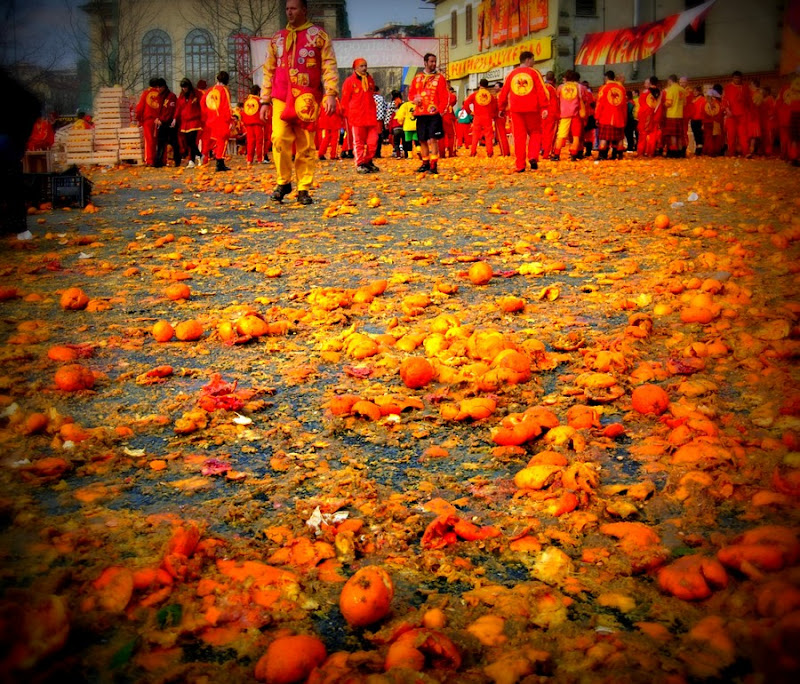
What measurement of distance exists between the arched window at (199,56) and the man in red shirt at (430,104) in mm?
42000

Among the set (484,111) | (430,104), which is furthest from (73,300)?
(484,111)

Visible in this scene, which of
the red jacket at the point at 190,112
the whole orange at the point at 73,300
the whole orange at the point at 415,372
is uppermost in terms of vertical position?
the red jacket at the point at 190,112

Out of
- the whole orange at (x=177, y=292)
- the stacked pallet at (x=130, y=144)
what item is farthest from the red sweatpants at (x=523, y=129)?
the stacked pallet at (x=130, y=144)

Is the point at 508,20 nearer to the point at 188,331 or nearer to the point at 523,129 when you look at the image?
the point at 523,129

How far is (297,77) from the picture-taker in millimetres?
8750

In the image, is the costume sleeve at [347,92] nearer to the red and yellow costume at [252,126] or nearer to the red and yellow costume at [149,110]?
the red and yellow costume at [252,126]

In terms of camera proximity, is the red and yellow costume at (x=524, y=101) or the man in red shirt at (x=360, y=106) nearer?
the red and yellow costume at (x=524, y=101)

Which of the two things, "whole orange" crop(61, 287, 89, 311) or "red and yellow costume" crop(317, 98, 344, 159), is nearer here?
"whole orange" crop(61, 287, 89, 311)

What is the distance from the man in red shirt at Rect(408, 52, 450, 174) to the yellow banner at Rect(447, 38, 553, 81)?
1563cm

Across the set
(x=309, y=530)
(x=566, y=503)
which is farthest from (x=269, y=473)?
(x=566, y=503)

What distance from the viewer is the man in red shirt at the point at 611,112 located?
Result: 18422mm

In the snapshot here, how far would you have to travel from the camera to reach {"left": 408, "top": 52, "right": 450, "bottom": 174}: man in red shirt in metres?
14.8

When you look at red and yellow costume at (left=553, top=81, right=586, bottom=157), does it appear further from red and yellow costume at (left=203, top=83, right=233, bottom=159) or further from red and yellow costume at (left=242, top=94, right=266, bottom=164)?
red and yellow costume at (left=203, top=83, right=233, bottom=159)

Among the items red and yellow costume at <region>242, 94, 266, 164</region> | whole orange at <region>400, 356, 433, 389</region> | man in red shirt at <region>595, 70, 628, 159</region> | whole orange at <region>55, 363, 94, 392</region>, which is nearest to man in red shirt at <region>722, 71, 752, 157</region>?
man in red shirt at <region>595, 70, 628, 159</region>
